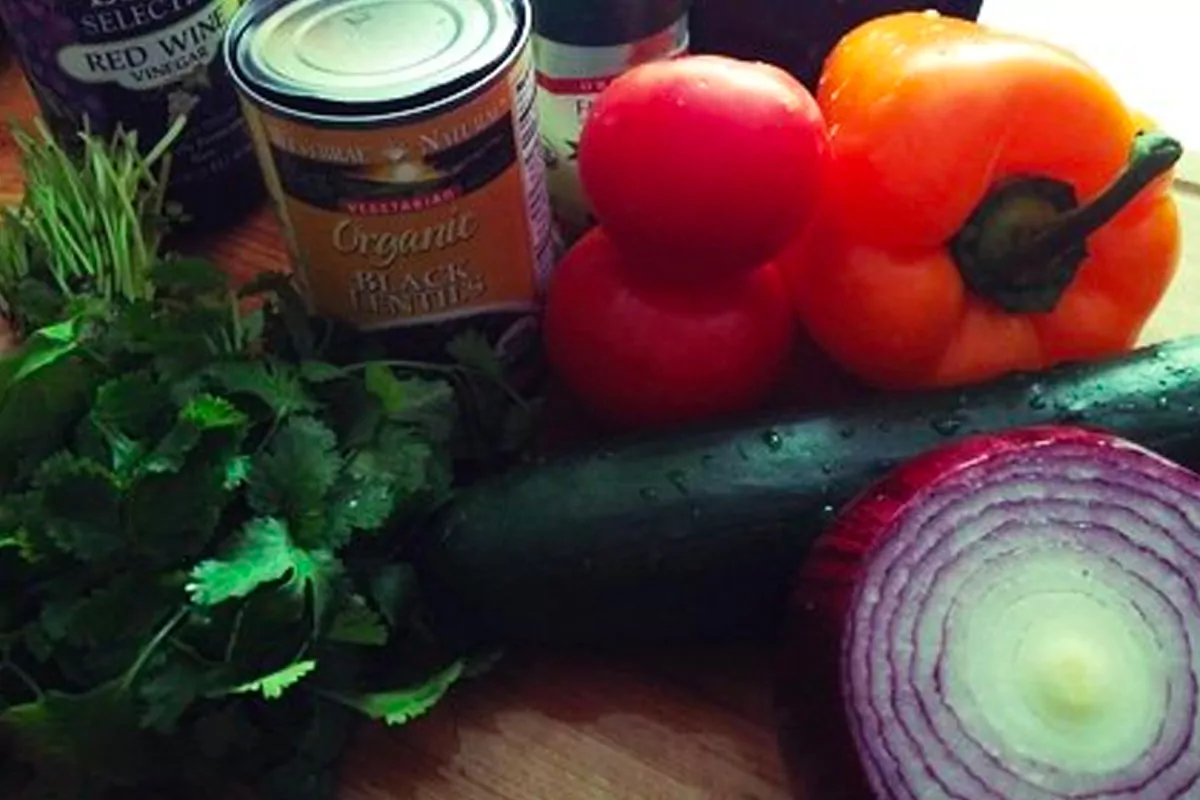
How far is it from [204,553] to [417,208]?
208 mm

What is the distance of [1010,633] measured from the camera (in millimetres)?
776

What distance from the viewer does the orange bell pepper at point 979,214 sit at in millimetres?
916

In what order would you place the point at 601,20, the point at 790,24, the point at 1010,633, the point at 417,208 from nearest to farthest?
the point at 1010,633
the point at 417,208
the point at 601,20
the point at 790,24

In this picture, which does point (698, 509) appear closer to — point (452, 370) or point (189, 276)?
point (452, 370)

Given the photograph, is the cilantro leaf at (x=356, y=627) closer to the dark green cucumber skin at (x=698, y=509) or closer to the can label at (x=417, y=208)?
the dark green cucumber skin at (x=698, y=509)

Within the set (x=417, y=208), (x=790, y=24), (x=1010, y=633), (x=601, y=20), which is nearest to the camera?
(x=1010, y=633)

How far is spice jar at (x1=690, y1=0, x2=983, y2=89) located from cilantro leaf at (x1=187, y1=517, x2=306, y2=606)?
49cm

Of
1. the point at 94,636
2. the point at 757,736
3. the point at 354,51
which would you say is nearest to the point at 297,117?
the point at 354,51

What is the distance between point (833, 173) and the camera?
953 millimetres

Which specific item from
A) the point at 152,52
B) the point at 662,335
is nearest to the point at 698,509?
the point at 662,335

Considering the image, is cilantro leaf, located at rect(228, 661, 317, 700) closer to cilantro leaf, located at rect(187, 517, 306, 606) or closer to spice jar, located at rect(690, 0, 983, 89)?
cilantro leaf, located at rect(187, 517, 306, 606)

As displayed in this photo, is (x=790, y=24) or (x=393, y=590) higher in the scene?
(x=790, y=24)

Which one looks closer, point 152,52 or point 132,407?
point 132,407

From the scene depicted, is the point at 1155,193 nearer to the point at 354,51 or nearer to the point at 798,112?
the point at 798,112
